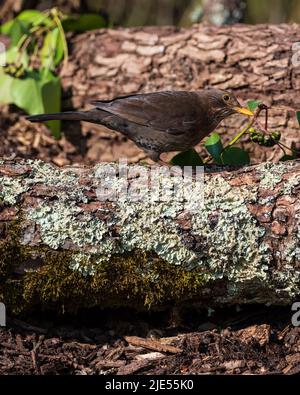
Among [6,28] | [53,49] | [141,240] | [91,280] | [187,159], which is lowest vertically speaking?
[91,280]

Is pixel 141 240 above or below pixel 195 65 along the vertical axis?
below

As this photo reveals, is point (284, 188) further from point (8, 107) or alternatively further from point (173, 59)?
point (8, 107)

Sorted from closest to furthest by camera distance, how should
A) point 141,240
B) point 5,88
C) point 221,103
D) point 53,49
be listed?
point 141,240 < point 221,103 < point 5,88 < point 53,49

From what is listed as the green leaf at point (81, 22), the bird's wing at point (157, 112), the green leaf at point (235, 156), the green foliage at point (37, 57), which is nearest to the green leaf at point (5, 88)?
the green foliage at point (37, 57)

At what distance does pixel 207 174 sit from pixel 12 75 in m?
3.25

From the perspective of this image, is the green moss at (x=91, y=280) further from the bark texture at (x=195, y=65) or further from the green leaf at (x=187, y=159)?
the bark texture at (x=195, y=65)

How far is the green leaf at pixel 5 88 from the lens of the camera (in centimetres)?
726

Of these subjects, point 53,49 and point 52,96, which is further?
point 53,49

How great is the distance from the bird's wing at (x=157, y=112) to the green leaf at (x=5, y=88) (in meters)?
2.01

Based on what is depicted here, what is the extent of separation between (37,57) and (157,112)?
2.50 m

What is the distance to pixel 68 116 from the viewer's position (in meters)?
5.48

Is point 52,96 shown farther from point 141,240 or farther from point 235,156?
point 141,240

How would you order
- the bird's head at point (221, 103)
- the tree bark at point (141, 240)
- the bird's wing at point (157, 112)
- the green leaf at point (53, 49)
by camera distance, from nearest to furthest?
the tree bark at point (141, 240), the bird's wing at point (157, 112), the bird's head at point (221, 103), the green leaf at point (53, 49)

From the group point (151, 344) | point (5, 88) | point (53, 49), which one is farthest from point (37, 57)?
point (151, 344)
